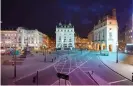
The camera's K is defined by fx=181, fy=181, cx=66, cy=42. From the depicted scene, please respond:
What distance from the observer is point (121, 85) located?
17641 millimetres

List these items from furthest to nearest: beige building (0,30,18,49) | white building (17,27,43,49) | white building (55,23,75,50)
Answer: white building (17,27,43,49), beige building (0,30,18,49), white building (55,23,75,50)

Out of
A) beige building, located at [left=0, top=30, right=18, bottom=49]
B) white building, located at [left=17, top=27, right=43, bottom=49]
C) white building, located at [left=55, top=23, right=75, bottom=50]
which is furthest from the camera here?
white building, located at [left=17, top=27, right=43, bottom=49]

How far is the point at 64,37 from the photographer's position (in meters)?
A: 83.9

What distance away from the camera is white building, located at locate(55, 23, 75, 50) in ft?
264

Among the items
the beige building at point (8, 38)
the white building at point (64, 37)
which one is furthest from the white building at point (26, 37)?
the white building at point (64, 37)

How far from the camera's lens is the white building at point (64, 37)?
80500 millimetres

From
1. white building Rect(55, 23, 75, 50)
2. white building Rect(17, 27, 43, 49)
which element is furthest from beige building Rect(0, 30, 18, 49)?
white building Rect(55, 23, 75, 50)

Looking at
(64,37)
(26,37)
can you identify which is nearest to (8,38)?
(26,37)

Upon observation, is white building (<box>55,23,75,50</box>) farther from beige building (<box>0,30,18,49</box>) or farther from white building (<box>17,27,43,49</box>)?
beige building (<box>0,30,18,49</box>)

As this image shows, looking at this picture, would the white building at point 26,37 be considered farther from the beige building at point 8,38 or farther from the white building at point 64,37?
the white building at point 64,37

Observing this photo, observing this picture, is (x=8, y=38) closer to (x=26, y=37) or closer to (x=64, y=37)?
(x=26, y=37)

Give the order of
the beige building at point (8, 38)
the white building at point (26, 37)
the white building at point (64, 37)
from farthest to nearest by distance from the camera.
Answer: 1. the white building at point (26, 37)
2. the beige building at point (8, 38)
3. the white building at point (64, 37)

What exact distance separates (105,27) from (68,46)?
18.7 metres

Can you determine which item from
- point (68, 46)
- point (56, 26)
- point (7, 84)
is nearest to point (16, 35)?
point (56, 26)
